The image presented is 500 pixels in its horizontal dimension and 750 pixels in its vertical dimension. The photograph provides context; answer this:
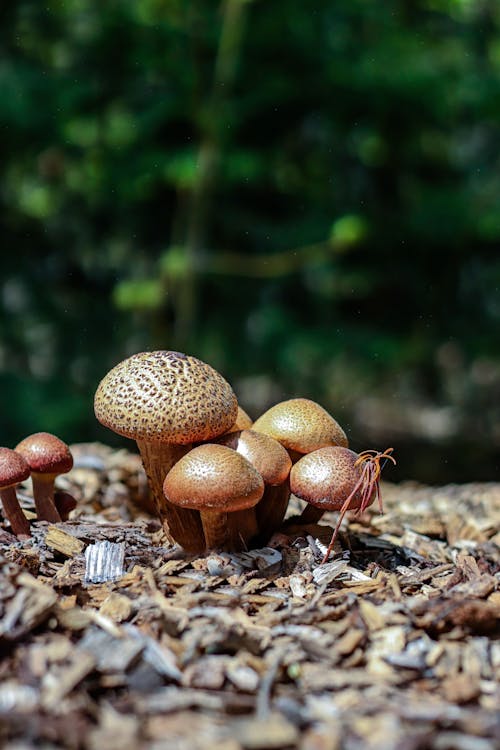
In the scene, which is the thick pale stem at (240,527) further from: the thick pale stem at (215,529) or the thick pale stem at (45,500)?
the thick pale stem at (45,500)

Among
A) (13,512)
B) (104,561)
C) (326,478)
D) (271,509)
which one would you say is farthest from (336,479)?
(13,512)

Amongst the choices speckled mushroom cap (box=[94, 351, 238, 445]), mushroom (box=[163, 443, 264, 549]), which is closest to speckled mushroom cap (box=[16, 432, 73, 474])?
speckled mushroom cap (box=[94, 351, 238, 445])

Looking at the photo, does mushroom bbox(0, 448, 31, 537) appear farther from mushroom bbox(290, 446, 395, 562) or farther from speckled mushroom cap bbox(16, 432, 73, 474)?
mushroom bbox(290, 446, 395, 562)

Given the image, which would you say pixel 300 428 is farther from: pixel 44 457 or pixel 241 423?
pixel 44 457

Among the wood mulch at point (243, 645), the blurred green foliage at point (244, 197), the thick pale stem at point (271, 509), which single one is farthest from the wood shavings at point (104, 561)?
the blurred green foliage at point (244, 197)

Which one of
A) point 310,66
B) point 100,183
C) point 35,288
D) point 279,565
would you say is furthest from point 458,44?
point 279,565
